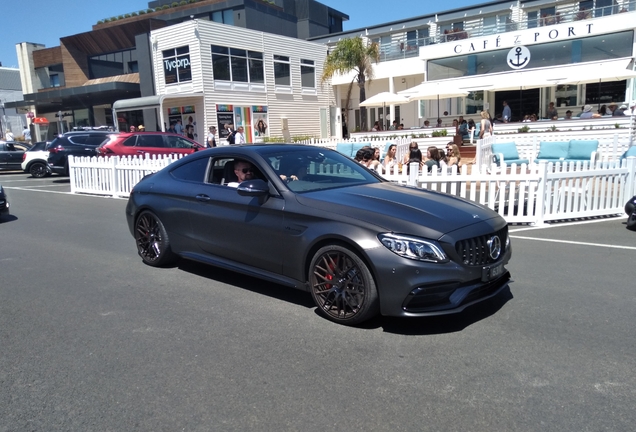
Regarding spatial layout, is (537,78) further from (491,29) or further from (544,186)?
(544,186)

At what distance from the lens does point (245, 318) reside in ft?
15.7

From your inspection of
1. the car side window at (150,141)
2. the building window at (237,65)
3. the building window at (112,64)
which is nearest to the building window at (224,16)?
the building window at (112,64)

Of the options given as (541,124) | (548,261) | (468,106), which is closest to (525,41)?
(468,106)

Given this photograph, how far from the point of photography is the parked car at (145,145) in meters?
16.5

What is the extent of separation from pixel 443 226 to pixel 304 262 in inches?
51.3

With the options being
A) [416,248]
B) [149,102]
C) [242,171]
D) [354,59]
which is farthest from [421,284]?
[354,59]

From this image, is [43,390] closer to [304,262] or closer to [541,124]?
[304,262]

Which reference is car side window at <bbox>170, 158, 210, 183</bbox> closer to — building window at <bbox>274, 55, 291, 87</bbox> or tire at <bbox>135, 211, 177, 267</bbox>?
tire at <bbox>135, 211, 177, 267</bbox>

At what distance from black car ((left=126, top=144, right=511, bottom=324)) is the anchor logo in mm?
23750

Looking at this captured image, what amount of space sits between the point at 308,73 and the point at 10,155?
1910 centimetres

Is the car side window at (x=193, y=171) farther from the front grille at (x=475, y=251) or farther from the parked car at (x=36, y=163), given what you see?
the parked car at (x=36, y=163)

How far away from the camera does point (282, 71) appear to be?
1286 inches

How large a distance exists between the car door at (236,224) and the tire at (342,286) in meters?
0.51

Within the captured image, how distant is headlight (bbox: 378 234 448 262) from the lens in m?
4.15
